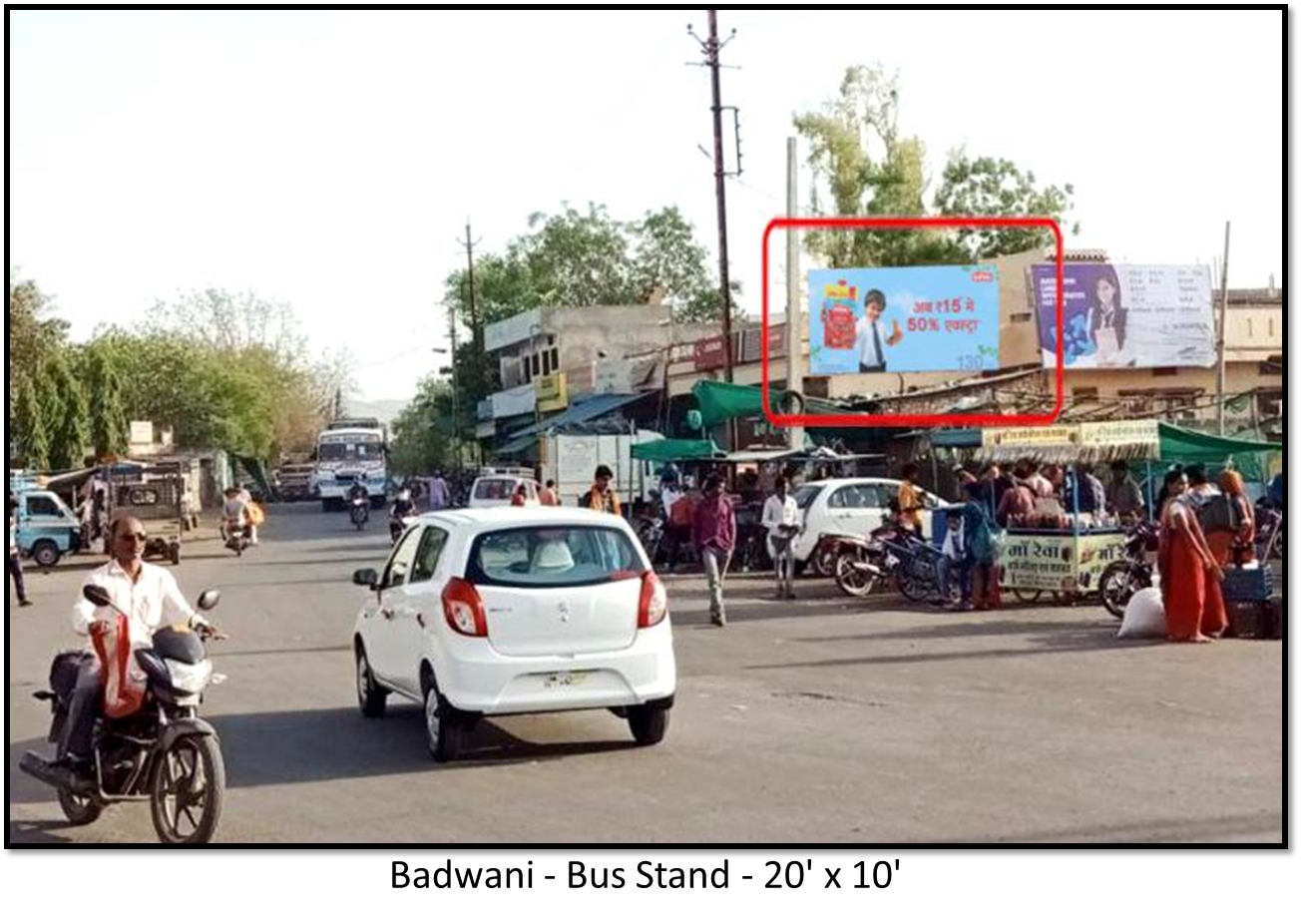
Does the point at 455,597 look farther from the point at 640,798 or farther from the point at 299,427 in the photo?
the point at 299,427

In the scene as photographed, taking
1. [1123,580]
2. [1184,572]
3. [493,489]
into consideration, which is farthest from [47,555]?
[1184,572]

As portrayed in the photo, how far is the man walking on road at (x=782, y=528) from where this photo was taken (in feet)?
63.2

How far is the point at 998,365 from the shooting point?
25844 millimetres

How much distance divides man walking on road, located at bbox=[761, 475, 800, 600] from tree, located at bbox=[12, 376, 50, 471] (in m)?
15.1

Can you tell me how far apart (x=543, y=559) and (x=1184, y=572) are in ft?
19.3

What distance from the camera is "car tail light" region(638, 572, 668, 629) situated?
9.26 m

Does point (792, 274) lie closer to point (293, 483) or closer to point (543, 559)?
point (543, 559)

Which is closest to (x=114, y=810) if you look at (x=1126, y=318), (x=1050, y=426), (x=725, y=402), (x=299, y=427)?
(x=1050, y=426)

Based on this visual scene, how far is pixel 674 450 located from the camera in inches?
1074

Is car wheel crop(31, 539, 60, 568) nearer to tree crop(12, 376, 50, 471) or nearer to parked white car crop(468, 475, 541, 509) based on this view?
tree crop(12, 376, 50, 471)

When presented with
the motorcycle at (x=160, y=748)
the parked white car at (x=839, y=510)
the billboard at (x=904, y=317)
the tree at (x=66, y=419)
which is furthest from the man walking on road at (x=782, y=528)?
the tree at (x=66, y=419)

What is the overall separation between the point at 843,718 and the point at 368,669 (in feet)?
9.94

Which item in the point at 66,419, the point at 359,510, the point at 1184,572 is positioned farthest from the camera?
the point at 359,510

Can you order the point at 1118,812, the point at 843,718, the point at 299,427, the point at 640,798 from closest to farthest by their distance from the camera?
the point at 1118,812
the point at 640,798
the point at 843,718
the point at 299,427
